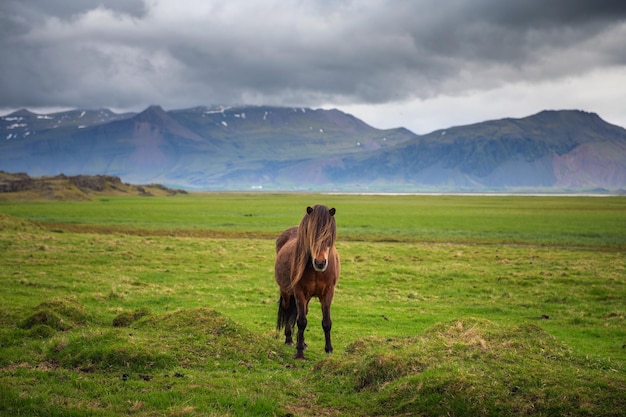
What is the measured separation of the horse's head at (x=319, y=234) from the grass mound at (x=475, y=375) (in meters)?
1.96

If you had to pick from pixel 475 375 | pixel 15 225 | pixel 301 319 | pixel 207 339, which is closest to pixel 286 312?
pixel 301 319

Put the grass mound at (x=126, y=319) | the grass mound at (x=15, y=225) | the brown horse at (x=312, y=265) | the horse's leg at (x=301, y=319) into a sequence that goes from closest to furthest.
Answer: the brown horse at (x=312, y=265), the horse's leg at (x=301, y=319), the grass mound at (x=126, y=319), the grass mound at (x=15, y=225)

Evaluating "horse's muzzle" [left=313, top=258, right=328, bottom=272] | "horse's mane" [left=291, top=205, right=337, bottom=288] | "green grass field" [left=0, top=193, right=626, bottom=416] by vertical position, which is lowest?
"green grass field" [left=0, top=193, right=626, bottom=416]

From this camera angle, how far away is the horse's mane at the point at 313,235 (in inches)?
381

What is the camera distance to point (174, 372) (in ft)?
28.3

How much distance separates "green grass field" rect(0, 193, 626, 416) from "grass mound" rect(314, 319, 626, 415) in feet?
0.09

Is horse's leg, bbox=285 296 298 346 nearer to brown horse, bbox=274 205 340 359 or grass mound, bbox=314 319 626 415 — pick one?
brown horse, bbox=274 205 340 359

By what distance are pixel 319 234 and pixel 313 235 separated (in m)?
0.13

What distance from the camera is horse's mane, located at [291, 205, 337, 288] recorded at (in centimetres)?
969

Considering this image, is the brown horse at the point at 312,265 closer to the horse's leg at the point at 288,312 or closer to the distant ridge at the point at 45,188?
the horse's leg at the point at 288,312

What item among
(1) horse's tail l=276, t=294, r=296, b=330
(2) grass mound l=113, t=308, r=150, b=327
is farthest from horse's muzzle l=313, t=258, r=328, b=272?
(2) grass mound l=113, t=308, r=150, b=327

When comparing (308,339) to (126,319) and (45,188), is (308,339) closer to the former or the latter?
(126,319)

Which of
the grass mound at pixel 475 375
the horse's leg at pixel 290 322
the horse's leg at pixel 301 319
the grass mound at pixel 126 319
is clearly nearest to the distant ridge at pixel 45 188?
the grass mound at pixel 126 319

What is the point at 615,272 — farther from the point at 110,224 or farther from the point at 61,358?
the point at 110,224
